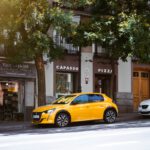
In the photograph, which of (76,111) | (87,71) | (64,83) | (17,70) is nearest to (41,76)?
(76,111)

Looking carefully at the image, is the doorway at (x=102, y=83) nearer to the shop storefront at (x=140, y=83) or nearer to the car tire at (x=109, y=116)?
the shop storefront at (x=140, y=83)

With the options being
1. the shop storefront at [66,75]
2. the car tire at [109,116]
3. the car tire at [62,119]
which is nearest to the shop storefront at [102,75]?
the shop storefront at [66,75]

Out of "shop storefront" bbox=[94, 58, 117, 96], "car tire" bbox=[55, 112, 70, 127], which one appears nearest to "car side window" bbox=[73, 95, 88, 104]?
"car tire" bbox=[55, 112, 70, 127]

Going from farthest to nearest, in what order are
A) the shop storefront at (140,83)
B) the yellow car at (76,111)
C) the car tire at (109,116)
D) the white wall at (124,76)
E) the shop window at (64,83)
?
the shop storefront at (140,83)
the white wall at (124,76)
the shop window at (64,83)
the car tire at (109,116)
the yellow car at (76,111)

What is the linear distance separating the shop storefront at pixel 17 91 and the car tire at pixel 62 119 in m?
6.08

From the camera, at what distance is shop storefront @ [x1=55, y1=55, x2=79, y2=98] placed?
90.9 ft

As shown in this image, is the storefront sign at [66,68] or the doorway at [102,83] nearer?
the storefront sign at [66,68]

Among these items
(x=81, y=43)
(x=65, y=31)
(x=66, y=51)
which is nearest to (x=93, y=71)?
(x=66, y=51)

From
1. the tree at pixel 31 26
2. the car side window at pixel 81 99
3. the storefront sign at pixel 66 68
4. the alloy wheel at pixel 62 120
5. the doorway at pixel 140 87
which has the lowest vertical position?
the alloy wheel at pixel 62 120

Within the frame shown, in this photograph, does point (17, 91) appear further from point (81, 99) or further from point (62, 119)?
point (62, 119)

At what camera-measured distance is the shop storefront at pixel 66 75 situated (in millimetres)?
27719

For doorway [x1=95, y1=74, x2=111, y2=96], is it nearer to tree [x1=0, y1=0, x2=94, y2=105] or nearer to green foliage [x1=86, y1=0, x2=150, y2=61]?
green foliage [x1=86, y1=0, x2=150, y2=61]

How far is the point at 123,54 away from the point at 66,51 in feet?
13.0

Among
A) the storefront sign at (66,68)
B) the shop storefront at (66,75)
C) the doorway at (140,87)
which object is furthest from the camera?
the doorway at (140,87)
